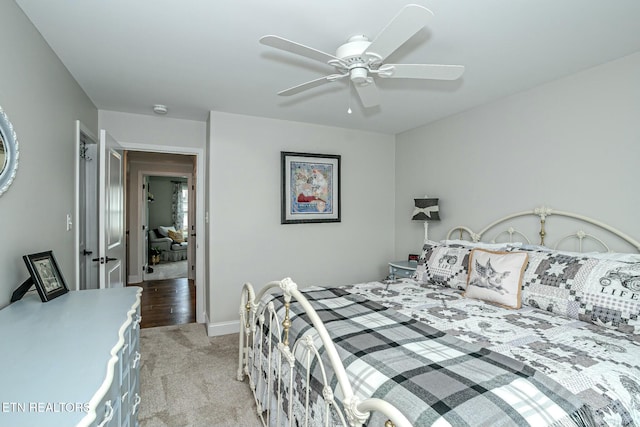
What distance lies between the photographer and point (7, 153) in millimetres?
1553

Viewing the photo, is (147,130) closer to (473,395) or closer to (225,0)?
(225,0)

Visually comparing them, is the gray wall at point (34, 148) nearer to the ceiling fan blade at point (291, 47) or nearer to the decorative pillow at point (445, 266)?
the ceiling fan blade at point (291, 47)

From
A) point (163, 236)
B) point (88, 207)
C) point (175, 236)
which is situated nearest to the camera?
point (88, 207)

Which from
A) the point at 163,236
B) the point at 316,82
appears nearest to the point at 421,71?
the point at 316,82

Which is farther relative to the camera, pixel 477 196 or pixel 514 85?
pixel 477 196

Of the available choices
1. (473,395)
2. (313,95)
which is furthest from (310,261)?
(473,395)

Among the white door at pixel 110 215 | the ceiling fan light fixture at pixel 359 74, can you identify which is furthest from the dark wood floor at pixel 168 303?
the ceiling fan light fixture at pixel 359 74

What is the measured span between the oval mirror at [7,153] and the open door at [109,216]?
108 centimetres

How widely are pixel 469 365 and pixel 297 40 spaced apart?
6.57ft

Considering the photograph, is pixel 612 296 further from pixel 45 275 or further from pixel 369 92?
pixel 45 275

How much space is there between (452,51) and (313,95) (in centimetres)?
126

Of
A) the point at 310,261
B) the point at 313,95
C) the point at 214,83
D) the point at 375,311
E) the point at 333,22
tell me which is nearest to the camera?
the point at 333,22

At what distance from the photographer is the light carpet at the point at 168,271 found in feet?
21.6

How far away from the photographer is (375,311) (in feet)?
6.53
